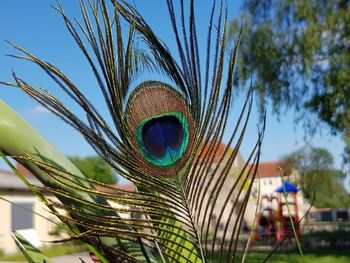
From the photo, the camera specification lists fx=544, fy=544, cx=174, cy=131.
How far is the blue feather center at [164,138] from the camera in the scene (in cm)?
88

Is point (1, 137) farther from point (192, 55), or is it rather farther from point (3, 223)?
point (3, 223)

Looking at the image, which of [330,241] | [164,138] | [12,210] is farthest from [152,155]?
[12,210]

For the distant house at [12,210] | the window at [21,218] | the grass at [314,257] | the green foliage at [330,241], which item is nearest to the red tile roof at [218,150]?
the grass at [314,257]

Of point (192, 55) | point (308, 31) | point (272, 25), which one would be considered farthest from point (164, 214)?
point (272, 25)

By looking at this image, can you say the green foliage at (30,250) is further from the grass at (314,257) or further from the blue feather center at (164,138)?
the grass at (314,257)

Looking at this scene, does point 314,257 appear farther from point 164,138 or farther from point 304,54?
point 164,138

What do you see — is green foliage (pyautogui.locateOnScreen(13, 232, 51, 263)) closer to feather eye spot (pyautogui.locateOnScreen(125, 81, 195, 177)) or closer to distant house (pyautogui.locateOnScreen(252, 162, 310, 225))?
feather eye spot (pyautogui.locateOnScreen(125, 81, 195, 177))

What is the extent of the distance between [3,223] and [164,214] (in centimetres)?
1754

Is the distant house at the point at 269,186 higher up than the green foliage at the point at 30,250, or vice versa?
the distant house at the point at 269,186

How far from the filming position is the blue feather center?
88 cm

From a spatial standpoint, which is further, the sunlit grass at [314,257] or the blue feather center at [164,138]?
the sunlit grass at [314,257]

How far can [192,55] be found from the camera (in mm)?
859

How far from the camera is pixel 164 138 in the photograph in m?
0.90

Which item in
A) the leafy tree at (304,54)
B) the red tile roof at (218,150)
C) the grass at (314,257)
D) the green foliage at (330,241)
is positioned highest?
the leafy tree at (304,54)
